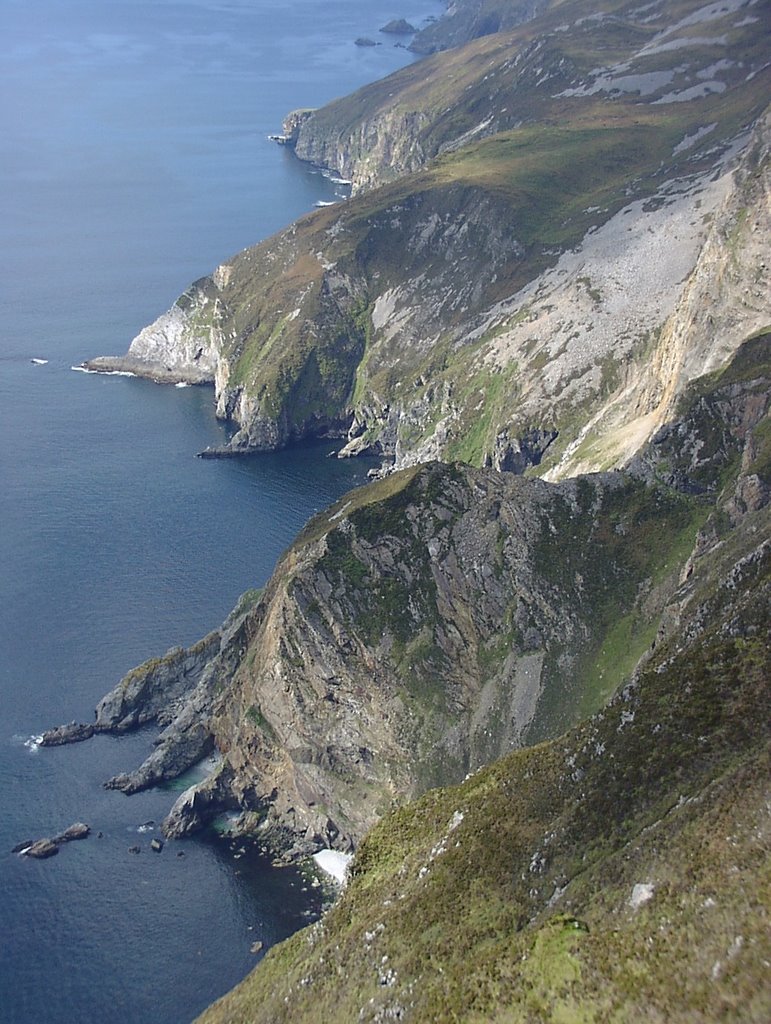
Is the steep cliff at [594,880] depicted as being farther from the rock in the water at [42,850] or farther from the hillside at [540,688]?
the rock in the water at [42,850]

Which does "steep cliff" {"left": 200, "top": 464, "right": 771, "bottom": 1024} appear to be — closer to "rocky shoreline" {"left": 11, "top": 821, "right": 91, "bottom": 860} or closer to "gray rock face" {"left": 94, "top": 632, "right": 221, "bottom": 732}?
"rocky shoreline" {"left": 11, "top": 821, "right": 91, "bottom": 860}

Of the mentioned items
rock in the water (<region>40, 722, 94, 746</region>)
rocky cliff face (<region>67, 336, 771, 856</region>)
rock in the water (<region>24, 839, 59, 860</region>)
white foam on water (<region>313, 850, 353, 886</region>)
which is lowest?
white foam on water (<region>313, 850, 353, 886</region>)

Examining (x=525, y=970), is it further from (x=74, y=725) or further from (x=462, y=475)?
(x=74, y=725)

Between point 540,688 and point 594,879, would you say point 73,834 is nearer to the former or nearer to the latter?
point 540,688

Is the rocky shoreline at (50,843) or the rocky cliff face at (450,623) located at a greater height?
the rocky cliff face at (450,623)

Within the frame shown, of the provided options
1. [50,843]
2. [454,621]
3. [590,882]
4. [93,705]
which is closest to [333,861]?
[454,621]

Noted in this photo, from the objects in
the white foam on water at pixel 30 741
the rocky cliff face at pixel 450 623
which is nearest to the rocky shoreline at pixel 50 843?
the rocky cliff face at pixel 450 623

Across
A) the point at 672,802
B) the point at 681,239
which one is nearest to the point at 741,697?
the point at 672,802

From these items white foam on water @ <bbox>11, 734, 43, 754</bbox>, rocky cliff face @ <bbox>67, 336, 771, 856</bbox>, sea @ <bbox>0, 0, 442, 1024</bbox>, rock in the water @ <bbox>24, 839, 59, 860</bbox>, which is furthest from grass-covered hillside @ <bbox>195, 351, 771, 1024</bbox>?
white foam on water @ <bbox>11, 734, 43, 754</bbox>
